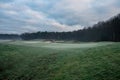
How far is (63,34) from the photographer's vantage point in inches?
5512

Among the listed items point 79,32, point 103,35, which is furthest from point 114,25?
point 79,32

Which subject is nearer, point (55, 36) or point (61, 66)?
point (61, 66)

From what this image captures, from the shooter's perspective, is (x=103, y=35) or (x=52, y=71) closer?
(x=52, y=71)

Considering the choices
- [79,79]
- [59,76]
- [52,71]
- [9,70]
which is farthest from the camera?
[9,70]

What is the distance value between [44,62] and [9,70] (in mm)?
4022

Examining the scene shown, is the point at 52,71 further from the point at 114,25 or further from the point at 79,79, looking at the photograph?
the point at 114,25

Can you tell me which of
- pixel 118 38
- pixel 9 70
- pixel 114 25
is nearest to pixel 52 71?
pixel 9 70

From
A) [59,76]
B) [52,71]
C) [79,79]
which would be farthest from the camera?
[52,71]

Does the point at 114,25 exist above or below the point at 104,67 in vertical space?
above

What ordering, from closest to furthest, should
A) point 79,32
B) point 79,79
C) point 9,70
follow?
point 79,79
point 9,70
point 79,32

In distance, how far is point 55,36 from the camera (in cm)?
14575

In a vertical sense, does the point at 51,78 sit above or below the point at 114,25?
below

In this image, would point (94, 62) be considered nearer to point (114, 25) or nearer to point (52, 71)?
point (52, 71)

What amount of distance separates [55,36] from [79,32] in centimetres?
3225
